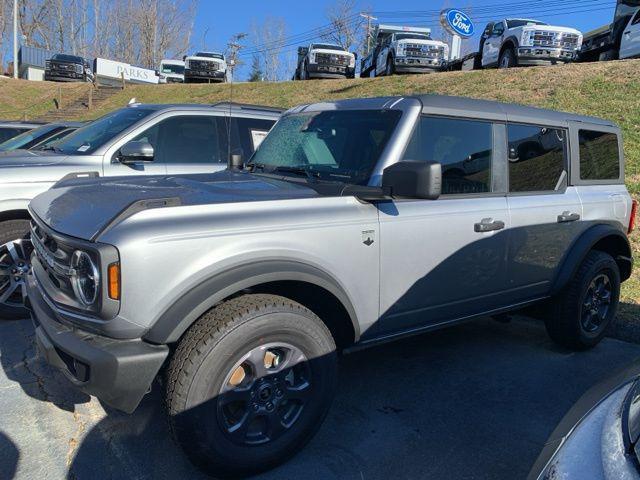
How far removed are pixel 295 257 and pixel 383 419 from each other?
4.37ft

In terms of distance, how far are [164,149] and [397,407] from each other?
11.4 feet

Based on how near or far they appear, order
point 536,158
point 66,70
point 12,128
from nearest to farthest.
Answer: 1. point 536,158
2. point 12,128
3. point 66,70

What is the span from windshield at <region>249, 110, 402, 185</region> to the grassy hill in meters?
0.58

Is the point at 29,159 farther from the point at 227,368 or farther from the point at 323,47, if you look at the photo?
the point at 323,47

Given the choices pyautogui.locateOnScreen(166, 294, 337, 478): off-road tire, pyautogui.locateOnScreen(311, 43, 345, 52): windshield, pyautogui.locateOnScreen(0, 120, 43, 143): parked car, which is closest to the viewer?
pyautogui.locateOnScreen(166, 294, 337, 478): off-road tire

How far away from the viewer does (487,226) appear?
350 centimetres

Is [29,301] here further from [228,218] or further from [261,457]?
[261,457]

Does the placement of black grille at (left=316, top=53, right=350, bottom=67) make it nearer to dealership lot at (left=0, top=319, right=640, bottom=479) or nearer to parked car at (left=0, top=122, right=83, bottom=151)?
parked car at (left=0, top=122, right=83, bottom=151)

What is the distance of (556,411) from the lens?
3.51m

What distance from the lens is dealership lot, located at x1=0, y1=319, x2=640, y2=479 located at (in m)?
2.77

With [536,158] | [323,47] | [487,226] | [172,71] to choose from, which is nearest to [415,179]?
[487,226]

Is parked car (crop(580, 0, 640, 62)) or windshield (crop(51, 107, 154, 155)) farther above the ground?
parked car (crop(580, 0, 640, 62))

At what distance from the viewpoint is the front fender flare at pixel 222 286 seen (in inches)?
90.7

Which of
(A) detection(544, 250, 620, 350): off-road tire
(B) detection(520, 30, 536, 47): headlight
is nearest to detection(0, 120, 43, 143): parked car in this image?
(A) detection(544, 250, 620, 350): off-road tire
